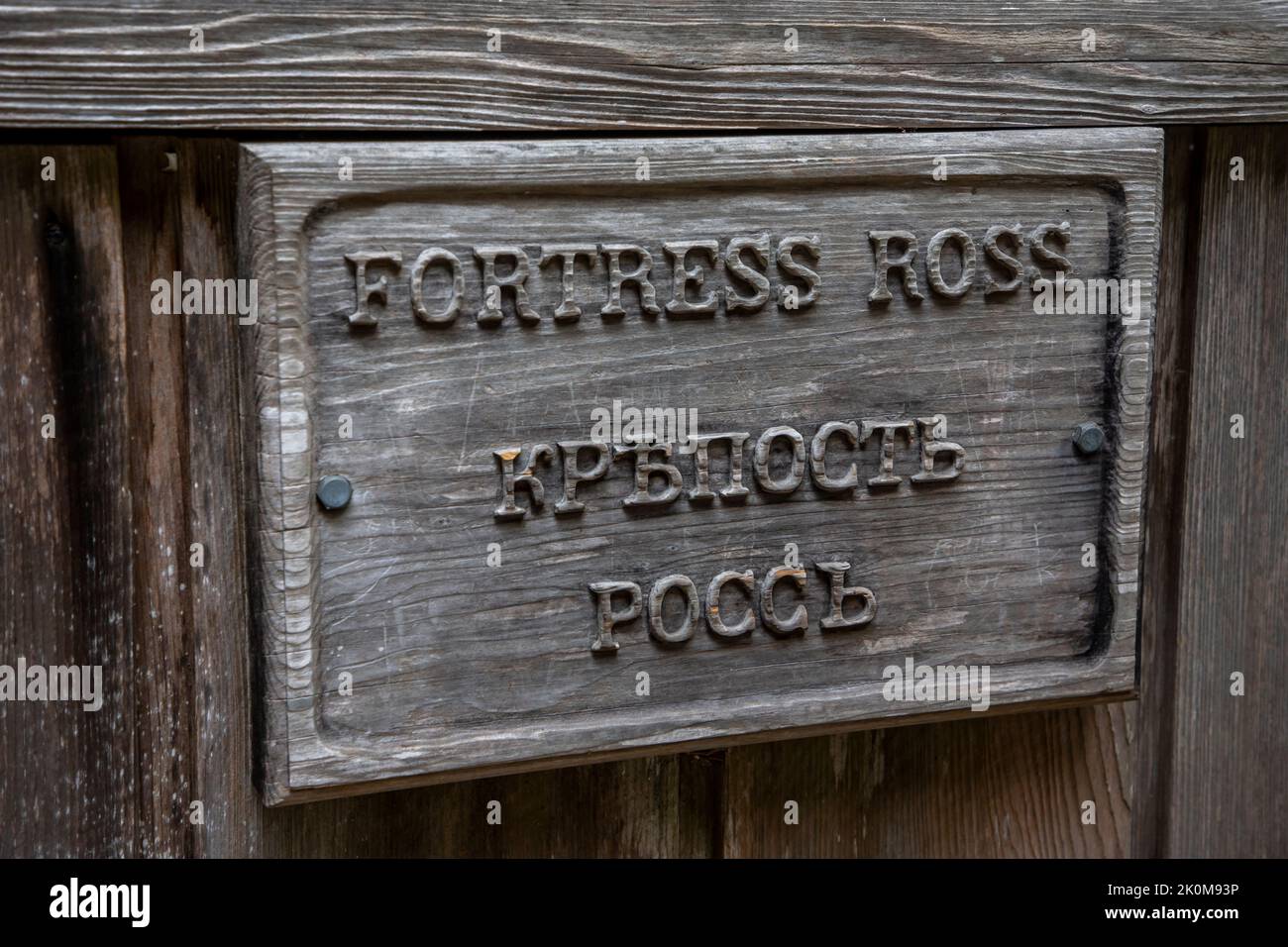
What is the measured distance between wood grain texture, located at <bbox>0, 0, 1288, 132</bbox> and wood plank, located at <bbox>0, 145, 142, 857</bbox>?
8 centimetres

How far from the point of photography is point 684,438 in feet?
3.53

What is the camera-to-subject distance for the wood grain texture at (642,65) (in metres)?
0.93

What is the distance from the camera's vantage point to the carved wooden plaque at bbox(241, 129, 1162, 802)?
991 millimetres

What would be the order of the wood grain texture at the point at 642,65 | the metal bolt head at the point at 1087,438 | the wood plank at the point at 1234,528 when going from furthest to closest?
the wood plank at the point at 1234,528
the metal bolt head at the point at 1087,438
the wood grain texture at the point at 642,65

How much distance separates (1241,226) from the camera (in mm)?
1271

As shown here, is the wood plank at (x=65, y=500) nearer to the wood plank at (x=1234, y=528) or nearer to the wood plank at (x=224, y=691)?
the wood plank at (x=224, y=691)

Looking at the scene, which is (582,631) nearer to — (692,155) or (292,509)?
(292,509)

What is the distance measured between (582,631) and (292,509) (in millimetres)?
279

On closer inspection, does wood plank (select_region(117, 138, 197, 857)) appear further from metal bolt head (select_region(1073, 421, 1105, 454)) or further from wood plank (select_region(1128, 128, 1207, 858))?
wood plank (select_region(1128, 128, 1207, 858))

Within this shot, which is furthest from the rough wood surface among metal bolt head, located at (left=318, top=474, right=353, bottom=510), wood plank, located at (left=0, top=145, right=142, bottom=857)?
metal bolt head, located at (left=318, top=474, right=353, bottom=510)

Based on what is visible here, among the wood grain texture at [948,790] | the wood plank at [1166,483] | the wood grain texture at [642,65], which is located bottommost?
the wood grain texture at [948,790]

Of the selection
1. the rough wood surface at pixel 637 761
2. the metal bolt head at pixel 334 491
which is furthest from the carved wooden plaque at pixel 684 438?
the rough wood surface at pixel 637 761

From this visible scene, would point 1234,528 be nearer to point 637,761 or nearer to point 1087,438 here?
point 1087,438

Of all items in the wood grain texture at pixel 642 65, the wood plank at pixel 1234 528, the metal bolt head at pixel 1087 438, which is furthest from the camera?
the wood plank at pixel 1234 528
